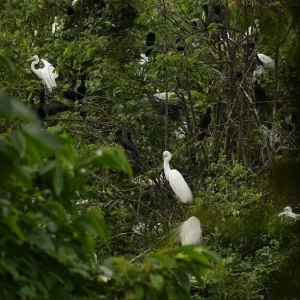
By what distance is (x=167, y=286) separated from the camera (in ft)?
6.95

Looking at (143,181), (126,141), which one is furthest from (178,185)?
(126,141)

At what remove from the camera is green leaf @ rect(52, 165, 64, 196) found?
2039 mm

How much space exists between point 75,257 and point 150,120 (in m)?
5.18

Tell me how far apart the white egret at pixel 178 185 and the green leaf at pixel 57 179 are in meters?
4.38

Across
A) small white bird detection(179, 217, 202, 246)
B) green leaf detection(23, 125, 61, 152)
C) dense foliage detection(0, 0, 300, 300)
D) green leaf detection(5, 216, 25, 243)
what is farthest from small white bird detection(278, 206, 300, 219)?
green leaf detection(23, 125, 61, 152)

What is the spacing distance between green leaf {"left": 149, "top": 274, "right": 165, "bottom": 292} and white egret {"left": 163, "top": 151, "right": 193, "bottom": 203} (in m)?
4.33

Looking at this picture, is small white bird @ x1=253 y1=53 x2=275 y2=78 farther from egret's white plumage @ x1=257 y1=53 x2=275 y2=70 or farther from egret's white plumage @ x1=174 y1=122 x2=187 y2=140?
egret's white plumage @ x1=174 y1=122 x2=187 y2=140

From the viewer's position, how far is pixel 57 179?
2053 mm

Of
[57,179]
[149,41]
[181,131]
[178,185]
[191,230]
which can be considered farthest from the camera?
[181,131]

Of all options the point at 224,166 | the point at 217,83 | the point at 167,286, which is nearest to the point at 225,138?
the point at 217,83

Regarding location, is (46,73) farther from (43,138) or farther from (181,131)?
(43,138)

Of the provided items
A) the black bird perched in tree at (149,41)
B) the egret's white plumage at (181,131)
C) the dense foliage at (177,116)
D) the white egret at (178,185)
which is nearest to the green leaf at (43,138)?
the dense foliage at (177,116)

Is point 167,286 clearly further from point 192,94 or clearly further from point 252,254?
point 192,94

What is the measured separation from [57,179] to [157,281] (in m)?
0.31
